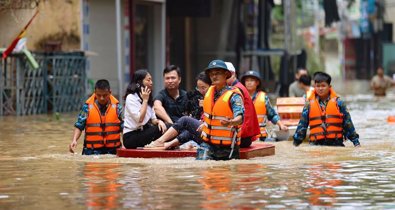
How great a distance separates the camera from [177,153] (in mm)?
15352

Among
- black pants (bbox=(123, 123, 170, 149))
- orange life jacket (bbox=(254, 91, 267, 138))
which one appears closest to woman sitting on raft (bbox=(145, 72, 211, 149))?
black pants (bbox=(123, 123, 170, 149))

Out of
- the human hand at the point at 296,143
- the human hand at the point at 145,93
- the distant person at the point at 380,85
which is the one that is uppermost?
the human hand at the point at 145,93

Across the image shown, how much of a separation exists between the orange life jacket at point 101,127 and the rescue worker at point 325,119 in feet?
9.06

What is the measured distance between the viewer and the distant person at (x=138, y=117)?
16062 mm

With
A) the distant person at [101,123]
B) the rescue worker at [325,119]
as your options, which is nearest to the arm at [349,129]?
the rescue worker at [325,119]

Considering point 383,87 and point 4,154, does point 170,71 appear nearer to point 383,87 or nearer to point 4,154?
point 4,154

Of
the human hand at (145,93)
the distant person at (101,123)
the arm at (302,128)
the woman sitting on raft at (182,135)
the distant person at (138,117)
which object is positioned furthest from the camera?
the arm at (302,128)

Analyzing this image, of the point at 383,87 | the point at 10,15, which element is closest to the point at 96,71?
the point at 10,15

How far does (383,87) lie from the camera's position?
41938mm

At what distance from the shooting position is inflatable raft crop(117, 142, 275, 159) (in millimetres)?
15297

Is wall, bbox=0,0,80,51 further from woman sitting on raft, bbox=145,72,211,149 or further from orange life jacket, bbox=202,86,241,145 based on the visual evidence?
orange life jacket, bbox=202,86,241,145

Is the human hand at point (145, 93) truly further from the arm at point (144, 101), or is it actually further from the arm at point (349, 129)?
the arm at point (349, 129)

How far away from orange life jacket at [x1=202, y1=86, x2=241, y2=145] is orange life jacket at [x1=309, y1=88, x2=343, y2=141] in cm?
275

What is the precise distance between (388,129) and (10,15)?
37.9ft
